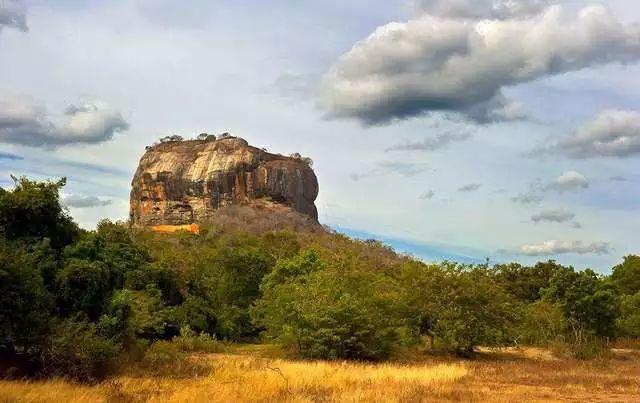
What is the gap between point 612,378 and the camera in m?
24.9

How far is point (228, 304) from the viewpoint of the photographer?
1882 inches

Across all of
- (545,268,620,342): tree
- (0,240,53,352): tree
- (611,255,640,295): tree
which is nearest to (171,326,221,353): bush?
(0,240,53,352): tree

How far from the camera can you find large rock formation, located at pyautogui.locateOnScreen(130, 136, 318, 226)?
5064 inches

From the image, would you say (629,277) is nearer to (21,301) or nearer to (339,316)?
(339,316)

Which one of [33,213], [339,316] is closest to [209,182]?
[339,316]

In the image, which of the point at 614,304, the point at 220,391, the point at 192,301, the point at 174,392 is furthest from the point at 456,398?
the point at 614,304

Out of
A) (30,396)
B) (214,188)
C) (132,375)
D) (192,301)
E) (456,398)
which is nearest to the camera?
(30,396)

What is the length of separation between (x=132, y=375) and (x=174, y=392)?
4.49 m

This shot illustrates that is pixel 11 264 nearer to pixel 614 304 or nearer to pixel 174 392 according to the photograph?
pixel 174 392

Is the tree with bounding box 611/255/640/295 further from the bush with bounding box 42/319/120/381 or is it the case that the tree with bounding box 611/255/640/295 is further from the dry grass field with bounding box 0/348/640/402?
the bush with bounding box 42/319/120/381

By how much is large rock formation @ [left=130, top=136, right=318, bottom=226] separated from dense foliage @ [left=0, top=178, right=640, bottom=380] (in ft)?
230

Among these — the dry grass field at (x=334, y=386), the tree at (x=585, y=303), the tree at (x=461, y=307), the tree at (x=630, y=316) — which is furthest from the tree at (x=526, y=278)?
the dry grass field at (x=334, y=386)

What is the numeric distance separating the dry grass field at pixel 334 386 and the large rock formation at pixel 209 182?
10414cm

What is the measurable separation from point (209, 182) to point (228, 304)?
82462 millimetres
